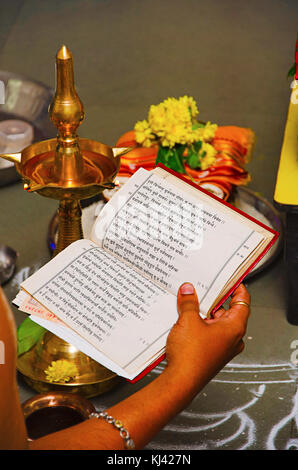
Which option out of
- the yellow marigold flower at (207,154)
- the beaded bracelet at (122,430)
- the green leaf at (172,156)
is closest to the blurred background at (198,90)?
the yellow marigold flower at (207,154)

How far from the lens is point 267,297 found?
6.03 feet

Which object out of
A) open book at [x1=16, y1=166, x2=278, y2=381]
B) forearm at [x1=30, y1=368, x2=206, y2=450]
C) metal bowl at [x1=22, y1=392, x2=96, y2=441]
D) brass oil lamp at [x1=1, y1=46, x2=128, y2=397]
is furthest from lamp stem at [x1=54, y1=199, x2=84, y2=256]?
forearm at [x1=30, y1=368, x2=206, y2=450]

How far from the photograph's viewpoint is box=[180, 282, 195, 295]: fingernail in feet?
3.51

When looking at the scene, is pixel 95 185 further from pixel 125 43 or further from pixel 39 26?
pixel 39 26

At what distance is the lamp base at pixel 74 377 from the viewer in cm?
149

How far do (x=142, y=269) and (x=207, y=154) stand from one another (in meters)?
0.92

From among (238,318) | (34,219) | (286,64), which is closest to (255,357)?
(238,318)

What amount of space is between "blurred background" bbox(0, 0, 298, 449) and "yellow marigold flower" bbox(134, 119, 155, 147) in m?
0.44

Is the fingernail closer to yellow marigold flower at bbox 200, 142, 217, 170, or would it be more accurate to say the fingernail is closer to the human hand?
the human hand

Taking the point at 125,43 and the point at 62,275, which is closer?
the point at 62,275

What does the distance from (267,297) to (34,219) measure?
2.66ft

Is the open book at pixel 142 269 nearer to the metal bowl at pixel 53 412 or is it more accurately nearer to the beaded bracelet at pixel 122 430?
the beaded bracelet at pixel 122 430

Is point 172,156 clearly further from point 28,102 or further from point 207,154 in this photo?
point 28,102
